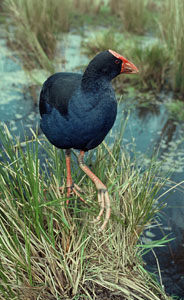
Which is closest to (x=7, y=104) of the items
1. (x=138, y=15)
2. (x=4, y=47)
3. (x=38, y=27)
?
(x=38, y=27)

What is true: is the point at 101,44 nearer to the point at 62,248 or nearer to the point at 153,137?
the point at 153,137

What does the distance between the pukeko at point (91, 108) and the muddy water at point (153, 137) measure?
51 cm

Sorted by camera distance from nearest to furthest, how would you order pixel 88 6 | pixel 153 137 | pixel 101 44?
1. pixel 153 137
2. pixel 101 44
3. pixel 88 6

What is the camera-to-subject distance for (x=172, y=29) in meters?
3.80

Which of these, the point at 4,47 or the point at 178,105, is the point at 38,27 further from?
the point at 178,105

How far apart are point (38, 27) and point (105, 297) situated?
364 centimetres

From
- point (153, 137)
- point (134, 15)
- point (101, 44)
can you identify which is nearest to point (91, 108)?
point (153, 137)

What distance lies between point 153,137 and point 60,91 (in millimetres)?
1967

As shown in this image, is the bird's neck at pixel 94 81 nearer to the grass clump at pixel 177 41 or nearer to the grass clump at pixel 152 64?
the grass clump at pixel 177 41

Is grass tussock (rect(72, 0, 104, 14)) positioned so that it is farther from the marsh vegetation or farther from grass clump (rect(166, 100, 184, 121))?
the marsh vegetation

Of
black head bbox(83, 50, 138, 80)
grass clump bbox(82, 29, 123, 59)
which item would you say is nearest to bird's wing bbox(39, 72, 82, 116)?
black head bbox(83, 50, 138, 80)

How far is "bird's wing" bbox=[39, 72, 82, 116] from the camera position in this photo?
154cm

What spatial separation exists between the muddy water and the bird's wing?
350 millimetres

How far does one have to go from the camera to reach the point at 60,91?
1.60 m
